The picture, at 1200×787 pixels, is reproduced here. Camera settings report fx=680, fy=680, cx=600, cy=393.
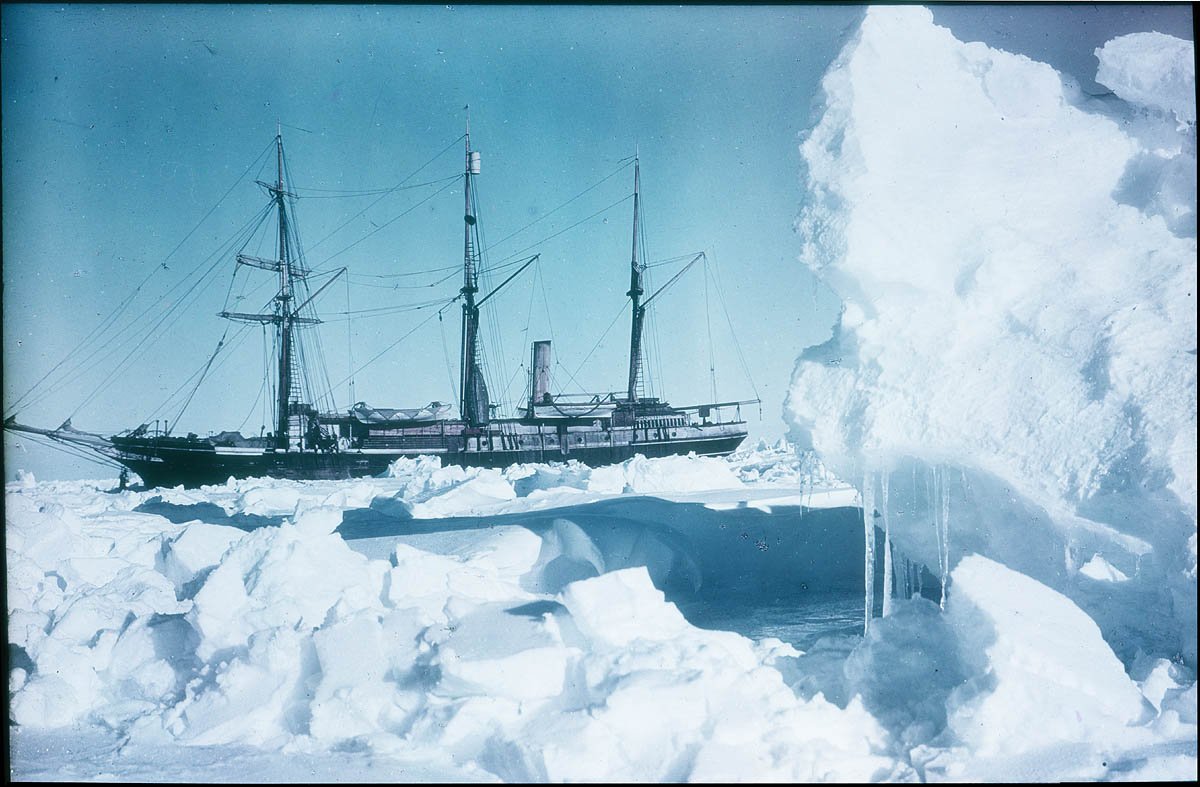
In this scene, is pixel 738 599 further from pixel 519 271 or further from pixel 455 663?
pixel 519 271

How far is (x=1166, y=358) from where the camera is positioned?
402 cm

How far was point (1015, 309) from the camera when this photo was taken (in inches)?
189

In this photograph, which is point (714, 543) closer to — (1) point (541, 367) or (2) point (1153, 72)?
(2) point (1153, 72)

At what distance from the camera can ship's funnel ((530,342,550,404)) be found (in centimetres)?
3838

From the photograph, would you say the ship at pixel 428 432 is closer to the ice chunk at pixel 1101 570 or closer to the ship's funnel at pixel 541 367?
the ship's funnel at pixel 541 367

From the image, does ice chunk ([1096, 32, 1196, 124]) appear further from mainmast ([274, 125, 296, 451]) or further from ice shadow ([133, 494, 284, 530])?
mainmast ([274, 125, 296, 451])

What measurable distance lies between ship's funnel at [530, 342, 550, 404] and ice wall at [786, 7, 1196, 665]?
1297 inches

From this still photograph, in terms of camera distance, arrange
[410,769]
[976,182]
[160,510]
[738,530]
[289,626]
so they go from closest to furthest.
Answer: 1. [410,769]
2. [289,626]
3. [976,182]
4. [738,530]
5. [160,510]

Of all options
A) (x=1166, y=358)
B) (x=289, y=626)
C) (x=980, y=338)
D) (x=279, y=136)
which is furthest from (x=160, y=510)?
(x=279, y=136)

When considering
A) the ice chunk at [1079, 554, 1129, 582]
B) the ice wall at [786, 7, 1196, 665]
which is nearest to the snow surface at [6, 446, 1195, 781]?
the ice wall at [786, 7, 1196, 665]

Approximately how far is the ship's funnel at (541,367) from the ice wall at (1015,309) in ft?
108

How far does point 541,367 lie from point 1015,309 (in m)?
34.5

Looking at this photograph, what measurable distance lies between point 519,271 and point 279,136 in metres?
11.5

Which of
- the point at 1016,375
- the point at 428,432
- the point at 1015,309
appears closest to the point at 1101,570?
the point at 1016,375
